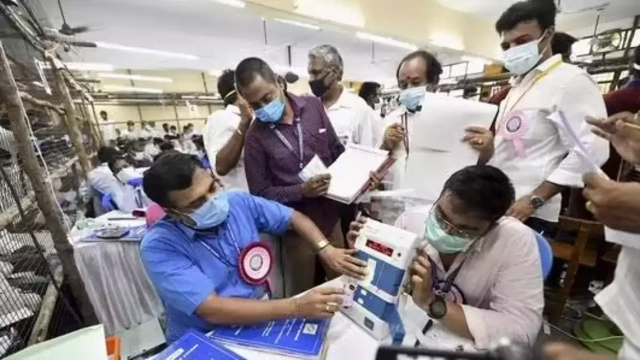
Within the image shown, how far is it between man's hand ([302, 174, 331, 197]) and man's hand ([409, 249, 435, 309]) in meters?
0.60

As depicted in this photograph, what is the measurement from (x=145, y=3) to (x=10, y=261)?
14.5 ft

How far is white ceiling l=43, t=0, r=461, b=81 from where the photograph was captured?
4.94m

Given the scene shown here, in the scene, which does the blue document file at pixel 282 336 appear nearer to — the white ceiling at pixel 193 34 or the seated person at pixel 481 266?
the seated person at pixel 481 266

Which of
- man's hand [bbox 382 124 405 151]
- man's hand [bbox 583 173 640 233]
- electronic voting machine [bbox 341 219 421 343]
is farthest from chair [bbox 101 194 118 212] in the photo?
man's hand [bbox 583 173 640 233]

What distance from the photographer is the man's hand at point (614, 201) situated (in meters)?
0.61

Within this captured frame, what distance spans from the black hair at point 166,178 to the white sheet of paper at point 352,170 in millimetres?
614

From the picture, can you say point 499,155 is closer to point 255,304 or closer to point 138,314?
point 255,304

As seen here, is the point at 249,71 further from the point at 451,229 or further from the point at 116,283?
the point at 116,283

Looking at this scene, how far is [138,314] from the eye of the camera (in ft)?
8.54

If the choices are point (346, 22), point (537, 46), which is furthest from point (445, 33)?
point (537, 46)

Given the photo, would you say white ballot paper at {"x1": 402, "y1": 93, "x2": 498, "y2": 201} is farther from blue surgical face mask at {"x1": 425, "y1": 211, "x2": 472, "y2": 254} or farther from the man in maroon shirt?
the man in maroon shirt

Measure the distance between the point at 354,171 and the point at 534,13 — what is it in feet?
3.21

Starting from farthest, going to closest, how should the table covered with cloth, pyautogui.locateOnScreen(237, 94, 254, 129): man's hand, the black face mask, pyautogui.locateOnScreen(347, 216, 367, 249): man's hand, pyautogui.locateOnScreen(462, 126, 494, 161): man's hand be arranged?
the table covered with cloth
the black face mask
pyautogui.locateOnScreen(237, 94, 254, 129): man's hand
pyautogui.locateOnScreen(462, 126, 494, 161): man's hand
pyautogui.locateOnScreen(347, 216, 367, 249): man's hand

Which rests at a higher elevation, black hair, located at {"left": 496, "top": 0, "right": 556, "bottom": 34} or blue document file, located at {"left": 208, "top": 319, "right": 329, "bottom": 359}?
black hair, located at {"left": 496, "top": 0, "right": 556, "bottom": 34}
